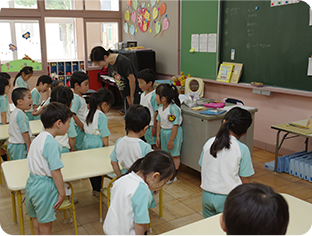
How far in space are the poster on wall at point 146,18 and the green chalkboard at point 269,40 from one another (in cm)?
163

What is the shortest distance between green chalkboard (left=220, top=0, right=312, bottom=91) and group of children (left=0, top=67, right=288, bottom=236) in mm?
1615

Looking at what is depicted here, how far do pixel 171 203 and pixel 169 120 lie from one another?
80cm

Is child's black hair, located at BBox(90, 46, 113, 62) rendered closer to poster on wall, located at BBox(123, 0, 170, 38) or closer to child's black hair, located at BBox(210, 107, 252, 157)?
child's black hair, located at BBox(210, 107, 252, 157)

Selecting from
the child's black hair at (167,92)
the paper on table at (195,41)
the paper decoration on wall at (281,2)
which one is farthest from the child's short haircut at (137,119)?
the paper on table at (195,41)

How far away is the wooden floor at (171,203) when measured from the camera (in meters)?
2.49

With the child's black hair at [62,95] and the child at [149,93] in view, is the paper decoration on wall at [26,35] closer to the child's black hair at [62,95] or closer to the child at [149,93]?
the child at [149,93]

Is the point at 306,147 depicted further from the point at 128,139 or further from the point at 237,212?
the point at 237,212

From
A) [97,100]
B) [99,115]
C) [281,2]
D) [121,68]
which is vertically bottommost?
[99,115]

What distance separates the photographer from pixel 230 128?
1745mm

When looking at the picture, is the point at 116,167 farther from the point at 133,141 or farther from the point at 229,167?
the point at 229,167

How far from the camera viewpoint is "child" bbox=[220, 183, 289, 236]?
28.7 inches

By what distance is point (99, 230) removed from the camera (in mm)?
2455

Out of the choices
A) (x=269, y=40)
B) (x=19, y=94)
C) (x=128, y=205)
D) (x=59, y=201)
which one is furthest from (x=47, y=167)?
(x=269, y=40)

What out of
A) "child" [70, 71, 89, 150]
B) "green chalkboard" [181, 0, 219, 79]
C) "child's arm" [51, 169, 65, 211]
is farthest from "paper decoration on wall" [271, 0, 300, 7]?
"child's arm" [51, 169, 65, 211]
